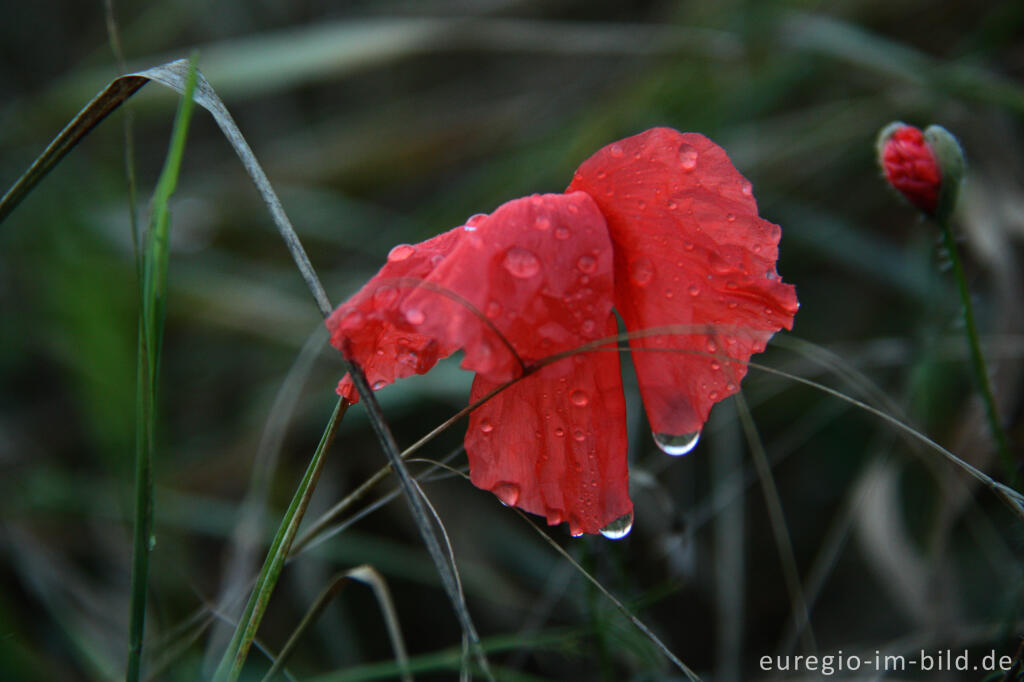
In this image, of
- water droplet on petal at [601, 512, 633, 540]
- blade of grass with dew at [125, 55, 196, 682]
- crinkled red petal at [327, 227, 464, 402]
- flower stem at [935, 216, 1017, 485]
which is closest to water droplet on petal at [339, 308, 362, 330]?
crinkled red petal at [327, 227, 464, 402]

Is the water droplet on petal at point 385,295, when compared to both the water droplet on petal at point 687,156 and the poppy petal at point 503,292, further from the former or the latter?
the water droplet on petal at point 687,156

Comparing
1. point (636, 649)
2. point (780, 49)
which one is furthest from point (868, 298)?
point (636, 649)

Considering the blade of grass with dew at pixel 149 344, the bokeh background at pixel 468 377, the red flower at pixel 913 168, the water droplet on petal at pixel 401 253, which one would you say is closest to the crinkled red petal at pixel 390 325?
the water droplet on petal at pixel 401 253

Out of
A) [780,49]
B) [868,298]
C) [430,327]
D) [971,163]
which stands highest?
[430,327]

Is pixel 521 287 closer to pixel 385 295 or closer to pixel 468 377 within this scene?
pixel 385 295

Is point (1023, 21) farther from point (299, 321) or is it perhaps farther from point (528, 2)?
point (299, 321)

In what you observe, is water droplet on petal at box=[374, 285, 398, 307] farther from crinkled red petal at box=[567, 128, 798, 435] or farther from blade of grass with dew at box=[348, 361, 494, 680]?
crinkled red petal at box=[567, 128, 798, 435]
